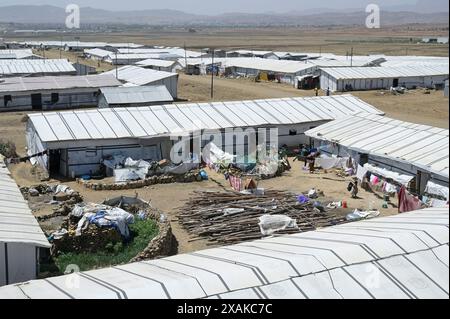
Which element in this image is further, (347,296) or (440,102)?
(440,102)

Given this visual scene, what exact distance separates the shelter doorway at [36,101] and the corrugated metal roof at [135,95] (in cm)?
594

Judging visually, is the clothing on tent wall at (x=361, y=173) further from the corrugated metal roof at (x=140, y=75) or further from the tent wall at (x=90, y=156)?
the corrugated metal roof at (x=140, y=75)

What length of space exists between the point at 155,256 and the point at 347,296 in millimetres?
7909

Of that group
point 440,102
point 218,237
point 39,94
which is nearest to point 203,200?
point 218,237

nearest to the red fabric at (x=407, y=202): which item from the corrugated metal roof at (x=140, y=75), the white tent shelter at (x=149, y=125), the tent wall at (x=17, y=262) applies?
the white tent shelter at (x=149, y=125)

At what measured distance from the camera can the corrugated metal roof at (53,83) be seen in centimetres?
4459

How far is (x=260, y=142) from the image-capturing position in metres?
30.0

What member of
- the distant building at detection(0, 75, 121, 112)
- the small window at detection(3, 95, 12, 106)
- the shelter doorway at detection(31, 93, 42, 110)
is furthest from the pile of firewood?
the small window at detection(3, 95, 12, 106)

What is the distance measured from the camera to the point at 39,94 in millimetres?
44625

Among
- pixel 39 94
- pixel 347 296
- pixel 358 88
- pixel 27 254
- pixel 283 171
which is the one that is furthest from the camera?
pixel 358 88

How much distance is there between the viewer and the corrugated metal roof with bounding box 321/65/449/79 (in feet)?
179
